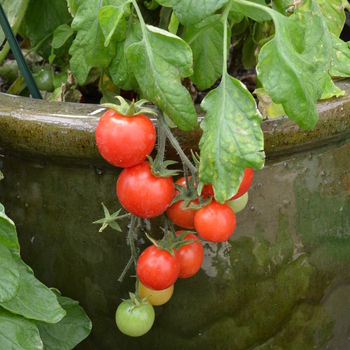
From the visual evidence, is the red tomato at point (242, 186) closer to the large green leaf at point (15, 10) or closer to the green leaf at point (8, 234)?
the green leaf at point (8, 234)

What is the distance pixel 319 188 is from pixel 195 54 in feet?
0.97

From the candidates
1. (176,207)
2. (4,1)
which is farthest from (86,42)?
(4,1)

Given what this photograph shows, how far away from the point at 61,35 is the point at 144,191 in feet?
1.64

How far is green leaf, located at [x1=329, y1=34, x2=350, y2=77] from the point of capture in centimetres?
82

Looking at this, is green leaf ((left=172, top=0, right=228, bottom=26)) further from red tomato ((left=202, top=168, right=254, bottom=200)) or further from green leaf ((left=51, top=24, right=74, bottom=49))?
green leaf ((left=51, top=24, right=74, bottom=49))

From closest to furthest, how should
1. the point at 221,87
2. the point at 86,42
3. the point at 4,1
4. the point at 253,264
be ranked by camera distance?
the point at 221,87 < the point at 86,42 < the point at 253,264 < the point at 4,1

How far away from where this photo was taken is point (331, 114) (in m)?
0.82

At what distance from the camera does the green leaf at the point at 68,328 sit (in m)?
0.92

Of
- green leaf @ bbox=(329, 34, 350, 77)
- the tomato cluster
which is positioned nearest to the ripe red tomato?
the tomato cluster

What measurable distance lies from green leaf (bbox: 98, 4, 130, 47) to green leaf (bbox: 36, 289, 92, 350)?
0.42 metres

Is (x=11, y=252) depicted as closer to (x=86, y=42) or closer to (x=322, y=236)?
(x=86, y=42)

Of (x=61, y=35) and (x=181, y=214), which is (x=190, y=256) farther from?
(x=61, y=35)

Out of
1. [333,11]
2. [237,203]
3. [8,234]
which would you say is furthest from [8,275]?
[333,11]

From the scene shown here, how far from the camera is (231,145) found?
25.3 inches
